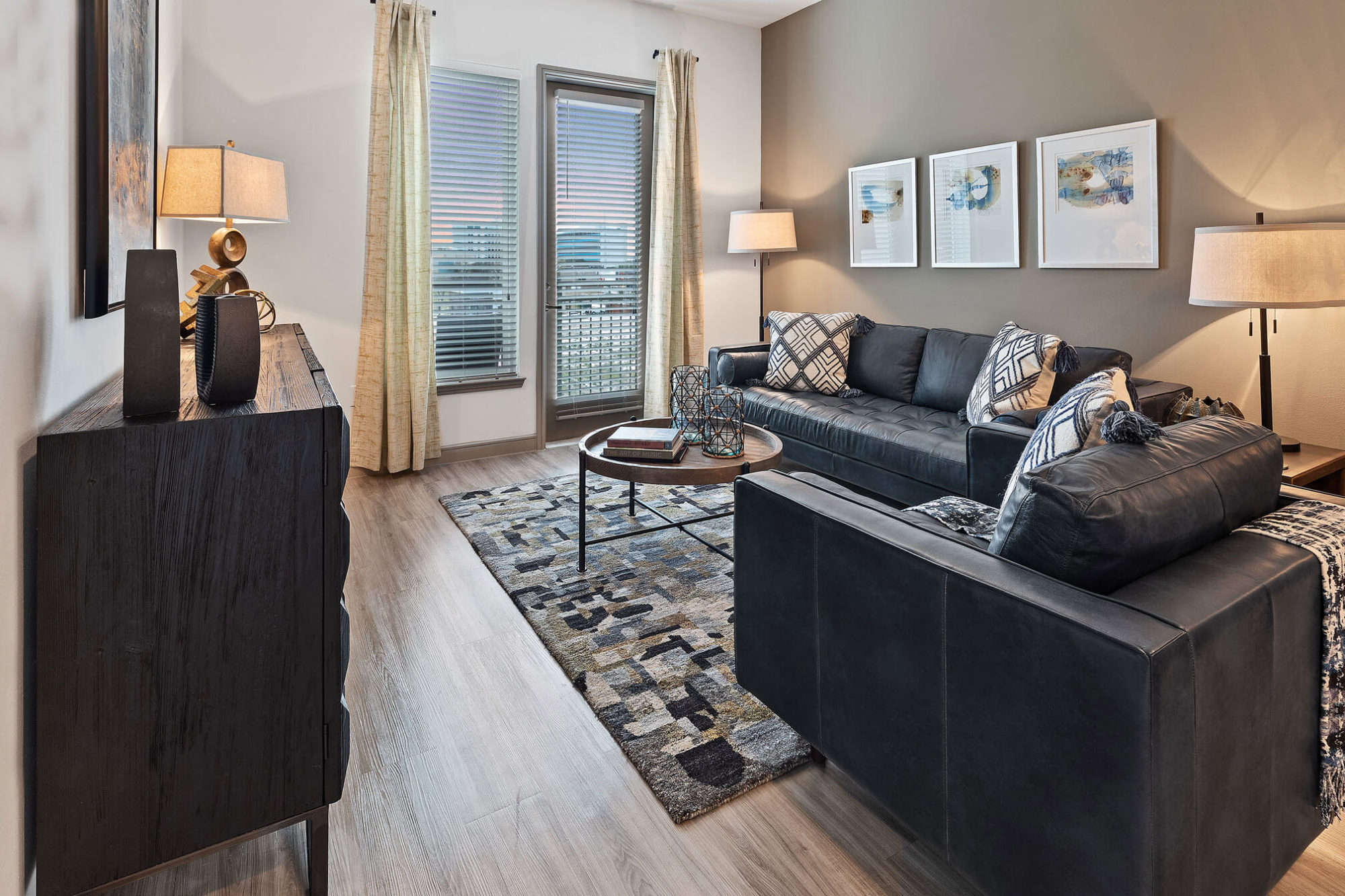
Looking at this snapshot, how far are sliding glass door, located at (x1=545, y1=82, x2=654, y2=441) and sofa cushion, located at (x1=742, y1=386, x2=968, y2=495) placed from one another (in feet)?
3.96

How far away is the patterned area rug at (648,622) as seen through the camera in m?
1.78

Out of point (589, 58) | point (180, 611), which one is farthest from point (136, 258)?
point (589, 58)

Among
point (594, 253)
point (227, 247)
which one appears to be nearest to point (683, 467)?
point (227, 247)

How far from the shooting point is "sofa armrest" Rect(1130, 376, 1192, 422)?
285 centimetres

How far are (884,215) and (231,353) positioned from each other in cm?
406

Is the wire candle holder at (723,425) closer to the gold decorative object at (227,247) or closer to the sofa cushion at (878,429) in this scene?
the sofa cushion at (878,429)

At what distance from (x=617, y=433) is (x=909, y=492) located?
4.45ft

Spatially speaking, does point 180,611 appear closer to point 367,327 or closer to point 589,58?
point 367,327

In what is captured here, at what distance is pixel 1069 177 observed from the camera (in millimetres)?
3535

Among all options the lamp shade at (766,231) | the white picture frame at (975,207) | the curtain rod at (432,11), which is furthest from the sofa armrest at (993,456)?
Answer: the curtain rod at (432,11)

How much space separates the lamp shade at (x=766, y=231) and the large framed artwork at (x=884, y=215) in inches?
16.6

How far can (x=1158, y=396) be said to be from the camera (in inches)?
114

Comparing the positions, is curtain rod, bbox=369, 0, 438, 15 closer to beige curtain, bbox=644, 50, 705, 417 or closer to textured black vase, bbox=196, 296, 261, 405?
beige curtain, bbox=644, 50, 705, 417

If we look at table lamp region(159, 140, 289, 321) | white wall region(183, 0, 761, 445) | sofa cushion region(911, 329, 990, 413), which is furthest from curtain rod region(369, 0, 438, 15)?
sofa cushion region(911, 329, 990, 413)
